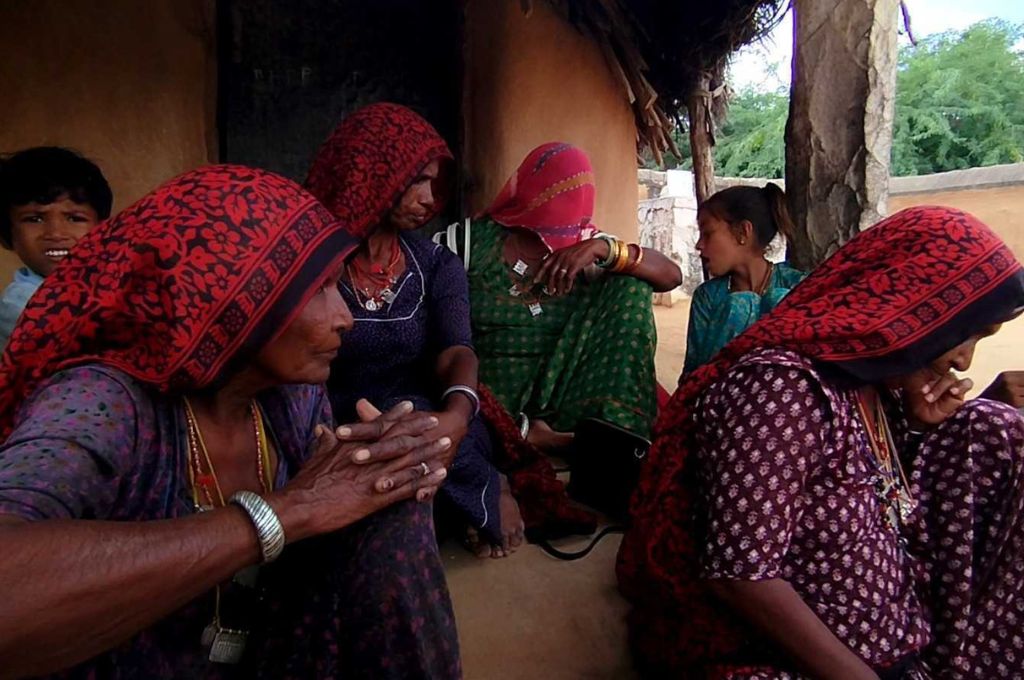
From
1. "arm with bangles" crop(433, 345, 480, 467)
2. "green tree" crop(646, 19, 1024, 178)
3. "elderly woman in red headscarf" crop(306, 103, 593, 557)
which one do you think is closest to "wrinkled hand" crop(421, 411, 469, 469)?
"arm with bangles" crop(433, 345, 480, 467)

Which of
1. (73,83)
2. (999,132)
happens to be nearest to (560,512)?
(73,83)

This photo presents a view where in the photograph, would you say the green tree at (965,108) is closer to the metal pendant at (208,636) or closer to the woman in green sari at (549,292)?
the woman in green sari at (549,292)

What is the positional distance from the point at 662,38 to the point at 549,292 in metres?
2.58

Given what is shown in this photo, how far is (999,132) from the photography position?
1619cm

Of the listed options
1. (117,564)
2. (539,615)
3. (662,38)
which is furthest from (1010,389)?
(662,38)

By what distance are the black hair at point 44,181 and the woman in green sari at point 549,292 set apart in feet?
4.73

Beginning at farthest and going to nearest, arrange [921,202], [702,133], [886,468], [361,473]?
1. [921,202]
2. [702,133]
3. [886,468]
4. [361,473]

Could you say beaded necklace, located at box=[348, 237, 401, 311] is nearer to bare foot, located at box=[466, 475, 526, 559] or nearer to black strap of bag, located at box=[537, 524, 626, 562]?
bare foot, located at box=[466, 475, 526, 559]

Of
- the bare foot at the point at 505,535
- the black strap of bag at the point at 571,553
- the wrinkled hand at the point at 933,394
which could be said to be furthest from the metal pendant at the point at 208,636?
the wrinkled hand at the point at 933,394

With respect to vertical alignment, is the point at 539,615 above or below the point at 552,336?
below

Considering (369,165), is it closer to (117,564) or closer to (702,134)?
(117,564)

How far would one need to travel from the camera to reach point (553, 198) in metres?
3.31

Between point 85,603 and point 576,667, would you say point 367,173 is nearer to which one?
point 576,667

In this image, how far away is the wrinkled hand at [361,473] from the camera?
1219mm
